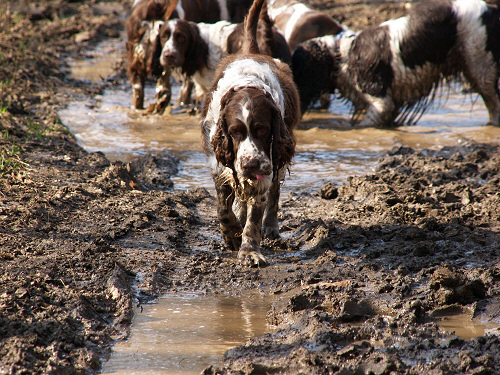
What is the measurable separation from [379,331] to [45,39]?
1323cm

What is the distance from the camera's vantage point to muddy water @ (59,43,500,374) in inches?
118

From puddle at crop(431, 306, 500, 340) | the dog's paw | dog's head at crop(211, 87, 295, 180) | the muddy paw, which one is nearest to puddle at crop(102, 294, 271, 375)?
the muddy paw

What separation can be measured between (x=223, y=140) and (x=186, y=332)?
1.28m

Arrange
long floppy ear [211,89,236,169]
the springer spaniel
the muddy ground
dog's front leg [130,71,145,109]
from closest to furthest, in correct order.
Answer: the muddy ground < long floppy ear [211,89,236,169] < the springer spaniel < dog's front leg [130,71,145,109]

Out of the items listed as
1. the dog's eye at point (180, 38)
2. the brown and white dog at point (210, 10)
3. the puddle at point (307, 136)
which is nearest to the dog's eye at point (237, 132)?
the puddle at point (307, 136)

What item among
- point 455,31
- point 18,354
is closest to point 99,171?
point 18,354

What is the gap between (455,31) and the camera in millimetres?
8383

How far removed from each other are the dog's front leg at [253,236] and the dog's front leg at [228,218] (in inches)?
4.5

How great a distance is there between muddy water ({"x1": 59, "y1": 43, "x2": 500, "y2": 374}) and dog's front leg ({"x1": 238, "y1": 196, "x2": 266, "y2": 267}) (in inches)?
20.9

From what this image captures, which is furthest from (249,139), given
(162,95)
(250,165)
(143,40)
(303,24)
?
(303,24)

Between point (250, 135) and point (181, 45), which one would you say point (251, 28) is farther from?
point (181, 45)

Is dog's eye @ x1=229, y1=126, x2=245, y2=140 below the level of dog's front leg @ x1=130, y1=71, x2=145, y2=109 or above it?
above

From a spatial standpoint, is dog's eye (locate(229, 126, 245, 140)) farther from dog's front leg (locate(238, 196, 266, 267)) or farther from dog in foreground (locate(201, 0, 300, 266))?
dog's front leg (locate(238, 196, 266, 267))

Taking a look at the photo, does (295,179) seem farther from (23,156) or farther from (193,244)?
(23,156)
